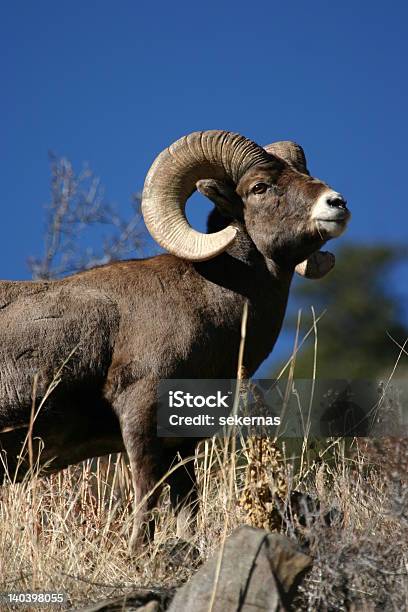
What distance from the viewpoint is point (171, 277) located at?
9117mm

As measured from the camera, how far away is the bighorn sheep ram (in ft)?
28.2

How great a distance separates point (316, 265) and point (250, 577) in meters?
4.58

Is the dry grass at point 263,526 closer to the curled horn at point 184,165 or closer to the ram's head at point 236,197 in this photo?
the ram's head at point 236,197

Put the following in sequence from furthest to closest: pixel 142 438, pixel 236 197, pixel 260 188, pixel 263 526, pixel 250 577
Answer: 1. pixel 236 197
2. pixel 260 188
3. pixel 142 438
4. pixel 263 526
5. pixel 250 577

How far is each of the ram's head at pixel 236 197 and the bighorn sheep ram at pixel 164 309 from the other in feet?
0.04

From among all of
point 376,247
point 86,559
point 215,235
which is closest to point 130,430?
point 86,559

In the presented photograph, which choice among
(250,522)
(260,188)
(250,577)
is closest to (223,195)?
(260,188)

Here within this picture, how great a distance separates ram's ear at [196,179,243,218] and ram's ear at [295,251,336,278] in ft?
2.73

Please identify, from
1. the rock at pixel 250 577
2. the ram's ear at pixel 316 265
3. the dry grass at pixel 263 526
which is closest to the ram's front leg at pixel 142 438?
the dry grass at pixel 263 526

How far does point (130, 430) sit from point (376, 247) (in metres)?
32.4

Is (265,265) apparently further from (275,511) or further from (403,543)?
(403,543)

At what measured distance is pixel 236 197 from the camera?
31.3 ft

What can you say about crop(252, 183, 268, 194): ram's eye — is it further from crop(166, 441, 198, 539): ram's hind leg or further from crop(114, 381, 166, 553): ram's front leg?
crop(166, 441, 198, 539): ram's hind leg

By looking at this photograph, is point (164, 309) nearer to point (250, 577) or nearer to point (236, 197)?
point (236, 197)
